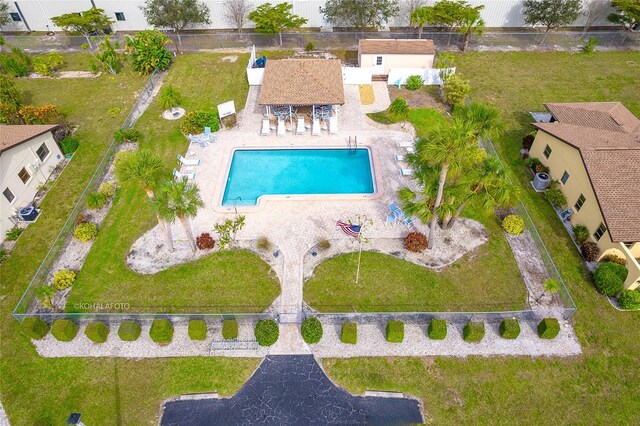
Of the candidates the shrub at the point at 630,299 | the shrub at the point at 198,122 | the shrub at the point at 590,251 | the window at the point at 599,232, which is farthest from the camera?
the shrub at the point at 198,122

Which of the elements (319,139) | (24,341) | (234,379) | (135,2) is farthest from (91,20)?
(234,379)

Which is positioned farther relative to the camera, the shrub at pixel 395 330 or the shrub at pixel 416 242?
the shrub at pixel 416 242

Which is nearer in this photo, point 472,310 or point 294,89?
point 472,310

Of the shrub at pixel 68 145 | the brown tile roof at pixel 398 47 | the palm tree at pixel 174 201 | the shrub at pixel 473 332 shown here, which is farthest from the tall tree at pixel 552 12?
the shrub at pixel 68 145

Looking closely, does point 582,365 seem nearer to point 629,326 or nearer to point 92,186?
point 629,326

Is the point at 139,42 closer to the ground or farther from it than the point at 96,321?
farther from it

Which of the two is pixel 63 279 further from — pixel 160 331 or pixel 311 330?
pixel 311 330

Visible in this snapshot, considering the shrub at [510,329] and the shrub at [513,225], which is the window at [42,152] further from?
the shrub at [513,225]

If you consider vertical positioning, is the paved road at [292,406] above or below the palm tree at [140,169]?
below

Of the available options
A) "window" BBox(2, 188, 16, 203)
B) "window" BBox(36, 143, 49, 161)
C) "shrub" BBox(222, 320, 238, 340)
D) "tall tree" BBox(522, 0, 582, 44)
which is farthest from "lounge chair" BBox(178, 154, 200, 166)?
"tall tree" BBox(522, 0, 582, 44)
